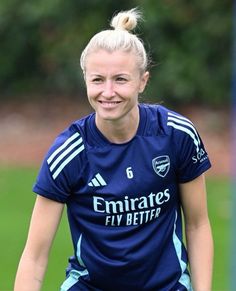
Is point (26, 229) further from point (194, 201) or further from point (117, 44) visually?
point (117, 44)

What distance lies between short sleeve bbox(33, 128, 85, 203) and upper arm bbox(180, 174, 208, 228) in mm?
526

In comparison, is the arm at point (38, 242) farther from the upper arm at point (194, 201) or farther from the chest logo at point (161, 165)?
the upper arm at point (194, 201)

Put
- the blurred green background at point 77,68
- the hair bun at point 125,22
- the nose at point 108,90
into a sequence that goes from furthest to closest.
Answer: the blurred green background at point 77,68, the hair bun at point 125,22, the nose at point 108,90

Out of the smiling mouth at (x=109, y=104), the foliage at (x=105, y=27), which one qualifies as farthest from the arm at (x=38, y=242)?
the foliage at (x=105, y=27)

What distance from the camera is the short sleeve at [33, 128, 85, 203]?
15.8 feet

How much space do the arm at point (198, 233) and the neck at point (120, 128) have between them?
1.17 feet

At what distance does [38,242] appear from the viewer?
16.1ft

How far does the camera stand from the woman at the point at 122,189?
4.83 meters

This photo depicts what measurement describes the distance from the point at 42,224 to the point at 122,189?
1.32 ft

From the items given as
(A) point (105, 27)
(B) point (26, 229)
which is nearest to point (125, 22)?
(B) point (26, 229)

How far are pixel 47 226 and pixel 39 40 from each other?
54.4 feet

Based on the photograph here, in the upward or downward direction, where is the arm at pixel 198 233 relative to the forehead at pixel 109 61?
downward

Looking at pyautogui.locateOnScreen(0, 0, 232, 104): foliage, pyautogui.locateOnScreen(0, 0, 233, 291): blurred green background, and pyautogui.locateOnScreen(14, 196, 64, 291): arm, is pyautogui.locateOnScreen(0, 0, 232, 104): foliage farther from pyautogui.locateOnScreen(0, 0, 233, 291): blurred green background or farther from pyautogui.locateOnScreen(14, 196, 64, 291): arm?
pyautogui.locateOnScreen(14, 196, 64, 291): arm

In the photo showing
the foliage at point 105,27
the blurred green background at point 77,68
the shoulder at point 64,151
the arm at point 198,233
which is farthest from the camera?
the foliage at point 105,27
